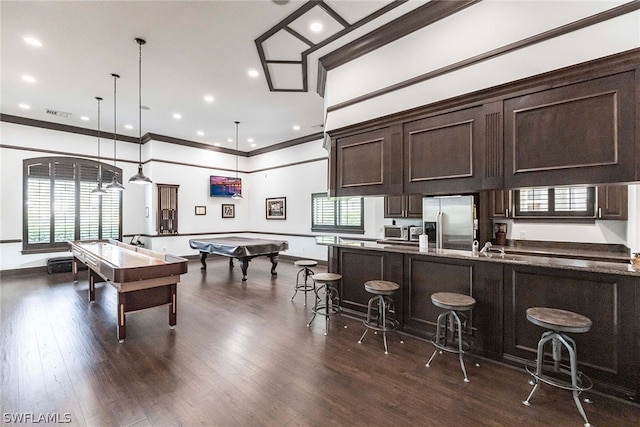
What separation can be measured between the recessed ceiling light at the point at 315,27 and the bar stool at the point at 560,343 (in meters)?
3.88

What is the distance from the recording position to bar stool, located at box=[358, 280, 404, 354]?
10.3 ft

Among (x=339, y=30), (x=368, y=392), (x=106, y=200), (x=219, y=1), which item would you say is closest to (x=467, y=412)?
(x=368, y=392)

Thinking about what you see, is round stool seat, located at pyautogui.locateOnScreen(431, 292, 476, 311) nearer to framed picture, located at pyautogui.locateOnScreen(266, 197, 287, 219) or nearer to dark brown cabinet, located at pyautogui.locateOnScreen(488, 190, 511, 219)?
dark brown cabinet, located at pyautogui.locateOnScreen(488, 190, 511, 219)

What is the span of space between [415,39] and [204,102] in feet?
14.7

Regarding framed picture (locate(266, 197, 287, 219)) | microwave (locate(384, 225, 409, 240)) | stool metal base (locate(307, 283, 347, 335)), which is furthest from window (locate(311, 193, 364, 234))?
stool metal base (locate(307, 283, 347, 335))

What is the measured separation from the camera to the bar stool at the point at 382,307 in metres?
3.14

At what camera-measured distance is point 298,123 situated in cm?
750

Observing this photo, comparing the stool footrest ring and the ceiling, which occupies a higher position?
the ceiling

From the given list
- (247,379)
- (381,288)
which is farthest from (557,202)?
(247,379)

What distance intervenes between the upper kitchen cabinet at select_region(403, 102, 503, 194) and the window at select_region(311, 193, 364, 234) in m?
3.42

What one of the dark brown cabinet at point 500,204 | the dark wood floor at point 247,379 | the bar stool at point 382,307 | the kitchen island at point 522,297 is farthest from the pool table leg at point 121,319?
the dark brown cabinet at point 500,204

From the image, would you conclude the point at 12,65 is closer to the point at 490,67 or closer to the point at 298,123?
the point at 298,123

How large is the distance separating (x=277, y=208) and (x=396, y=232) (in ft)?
15.0

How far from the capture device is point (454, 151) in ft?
10.7
